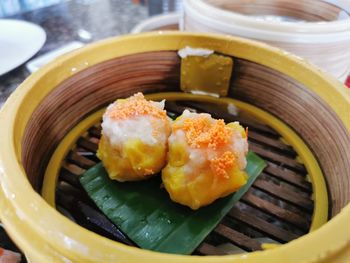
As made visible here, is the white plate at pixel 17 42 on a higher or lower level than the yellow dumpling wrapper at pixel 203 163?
lower

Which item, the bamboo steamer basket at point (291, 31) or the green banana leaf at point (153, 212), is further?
the bamboo steamer basket at point (291, 31)

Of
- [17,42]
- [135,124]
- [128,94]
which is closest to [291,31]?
[128,94]

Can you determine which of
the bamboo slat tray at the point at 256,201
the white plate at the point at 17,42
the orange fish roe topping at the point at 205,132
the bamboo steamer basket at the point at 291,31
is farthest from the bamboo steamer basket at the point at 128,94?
the white plate at the point at 17,42

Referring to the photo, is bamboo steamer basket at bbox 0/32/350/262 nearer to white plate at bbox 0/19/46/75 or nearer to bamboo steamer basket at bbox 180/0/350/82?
bamboo steamer basket at bbox 180/0/350/82

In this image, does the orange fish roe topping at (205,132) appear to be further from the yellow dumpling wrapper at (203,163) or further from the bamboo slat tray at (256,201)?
the bamboo slat tray at (256,201)

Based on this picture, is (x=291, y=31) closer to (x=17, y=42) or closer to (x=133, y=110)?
(x=133, y=110)

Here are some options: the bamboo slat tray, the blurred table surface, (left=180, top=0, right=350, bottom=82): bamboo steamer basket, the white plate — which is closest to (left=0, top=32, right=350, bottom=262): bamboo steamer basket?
the bamboo slat tray

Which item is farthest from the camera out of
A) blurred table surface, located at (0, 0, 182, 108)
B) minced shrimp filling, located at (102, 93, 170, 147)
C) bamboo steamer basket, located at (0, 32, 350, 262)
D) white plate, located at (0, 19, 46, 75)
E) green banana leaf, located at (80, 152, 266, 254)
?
blurred table surface, located at (0, 0, 182, 108)
